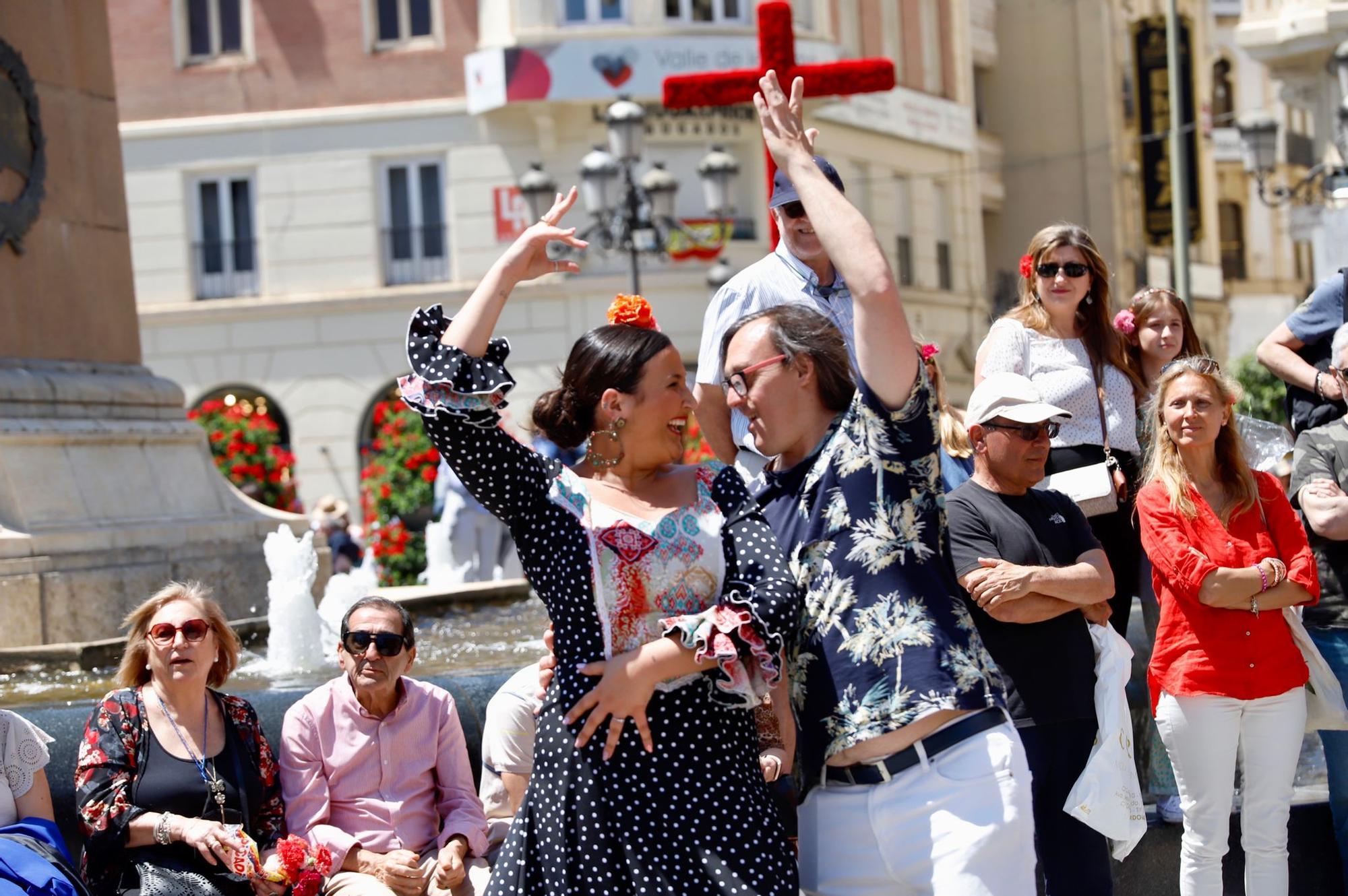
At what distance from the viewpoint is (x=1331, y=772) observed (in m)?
6.52

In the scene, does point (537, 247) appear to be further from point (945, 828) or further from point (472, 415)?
point (945, 828)

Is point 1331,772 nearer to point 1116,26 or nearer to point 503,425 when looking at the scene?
point 503,425

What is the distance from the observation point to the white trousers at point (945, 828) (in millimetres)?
3818

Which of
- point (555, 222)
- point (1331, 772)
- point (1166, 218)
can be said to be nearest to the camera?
point (555, 222)

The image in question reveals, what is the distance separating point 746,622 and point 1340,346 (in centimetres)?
367

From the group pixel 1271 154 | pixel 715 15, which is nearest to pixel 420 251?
pixel 715 15

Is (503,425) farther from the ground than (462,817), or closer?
farther from the ground

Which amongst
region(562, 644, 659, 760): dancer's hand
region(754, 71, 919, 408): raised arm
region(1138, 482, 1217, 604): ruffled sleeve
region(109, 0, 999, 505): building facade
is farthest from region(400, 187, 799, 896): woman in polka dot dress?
region(109, 0, 999, 505): building facade

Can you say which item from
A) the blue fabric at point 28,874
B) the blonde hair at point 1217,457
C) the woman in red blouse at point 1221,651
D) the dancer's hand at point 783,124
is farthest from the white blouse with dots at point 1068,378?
the blue fabric at point 28,874

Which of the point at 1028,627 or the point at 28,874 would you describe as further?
the point at 1028,627

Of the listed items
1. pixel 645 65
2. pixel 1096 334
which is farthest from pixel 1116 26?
pixel 1096 334

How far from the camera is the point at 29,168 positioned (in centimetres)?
1024

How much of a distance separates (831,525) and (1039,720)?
1574 millimetres

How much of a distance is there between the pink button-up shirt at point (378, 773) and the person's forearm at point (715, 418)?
117 centimetres
